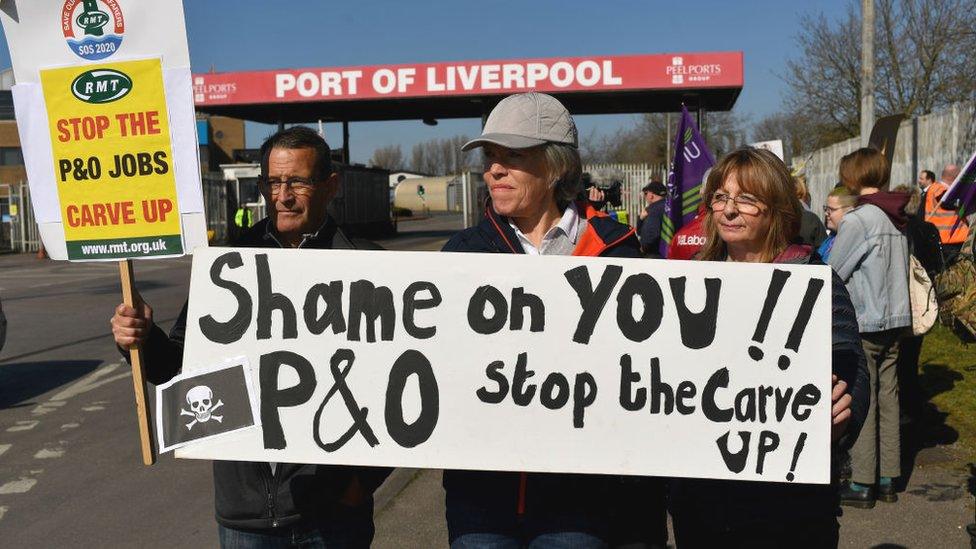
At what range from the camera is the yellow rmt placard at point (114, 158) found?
273cm

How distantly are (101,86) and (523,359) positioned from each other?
1.40 metres

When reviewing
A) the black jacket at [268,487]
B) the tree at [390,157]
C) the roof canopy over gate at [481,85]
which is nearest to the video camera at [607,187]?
the black jacket at [268,487]

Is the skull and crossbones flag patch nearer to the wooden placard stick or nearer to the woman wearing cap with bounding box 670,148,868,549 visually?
the wooden placard stick

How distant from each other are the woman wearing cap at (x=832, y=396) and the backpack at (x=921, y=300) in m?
3.37

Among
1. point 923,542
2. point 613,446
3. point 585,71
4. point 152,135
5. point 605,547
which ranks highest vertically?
point 585,71

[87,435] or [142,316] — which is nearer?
[142,316]

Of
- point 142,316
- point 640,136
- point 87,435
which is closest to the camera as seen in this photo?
point 142,316

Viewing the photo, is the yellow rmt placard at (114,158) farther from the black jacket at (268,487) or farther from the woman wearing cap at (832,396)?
the woman wearing cap at (832,396)

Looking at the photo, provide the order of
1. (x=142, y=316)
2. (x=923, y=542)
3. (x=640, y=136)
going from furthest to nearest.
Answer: (x=640, y=136) → (x=923, y=542) → (x=142, y=316)

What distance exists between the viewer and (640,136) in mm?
54688

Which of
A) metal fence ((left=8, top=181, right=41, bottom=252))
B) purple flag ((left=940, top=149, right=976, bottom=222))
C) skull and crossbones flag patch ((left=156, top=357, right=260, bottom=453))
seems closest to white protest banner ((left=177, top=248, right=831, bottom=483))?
skull and crossbones flag patch ((left=156, top=357, right=260, bottom=453))

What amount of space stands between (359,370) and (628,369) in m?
0.74

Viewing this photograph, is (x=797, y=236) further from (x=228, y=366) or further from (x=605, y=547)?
(x=228, y=366)

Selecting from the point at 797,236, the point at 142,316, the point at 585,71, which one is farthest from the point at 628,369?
the point at 585,71
